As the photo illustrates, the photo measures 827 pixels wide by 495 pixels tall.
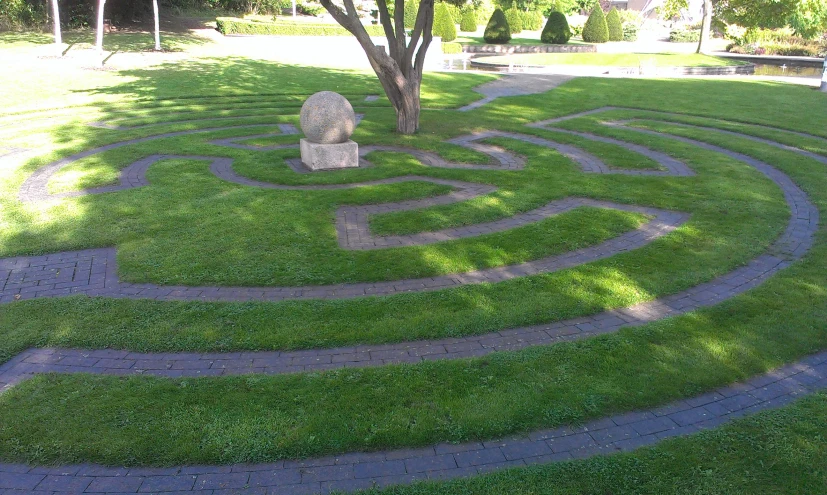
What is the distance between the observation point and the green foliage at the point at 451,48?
43062 millimetres

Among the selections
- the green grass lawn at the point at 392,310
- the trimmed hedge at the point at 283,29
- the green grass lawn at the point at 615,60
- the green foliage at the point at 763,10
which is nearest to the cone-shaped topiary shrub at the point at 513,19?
the trimmed hedge at the point at 283,29

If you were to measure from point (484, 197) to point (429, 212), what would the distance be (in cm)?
138

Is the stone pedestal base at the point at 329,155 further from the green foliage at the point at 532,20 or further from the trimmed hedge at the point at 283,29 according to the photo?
the green foliage at the point at 532,20

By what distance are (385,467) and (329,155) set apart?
9.75 m

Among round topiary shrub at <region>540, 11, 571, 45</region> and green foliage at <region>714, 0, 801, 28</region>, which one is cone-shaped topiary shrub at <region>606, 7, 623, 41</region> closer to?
round topiary shrub at <region>540, 11, 571, 45</region>

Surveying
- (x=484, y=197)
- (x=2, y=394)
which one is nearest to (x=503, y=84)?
(x=484, y=197)

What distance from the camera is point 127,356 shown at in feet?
21.6

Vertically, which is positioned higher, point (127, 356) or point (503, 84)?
point (503, 84)

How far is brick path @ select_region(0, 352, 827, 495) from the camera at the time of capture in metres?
4.77

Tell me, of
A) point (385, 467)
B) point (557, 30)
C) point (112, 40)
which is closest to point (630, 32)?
point (557, 30)

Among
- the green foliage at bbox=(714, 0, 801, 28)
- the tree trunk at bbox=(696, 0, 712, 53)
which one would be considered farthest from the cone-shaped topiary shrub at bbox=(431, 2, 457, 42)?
the green foliage at bbox=(714, 0, 801, 28)

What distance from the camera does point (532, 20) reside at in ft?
224

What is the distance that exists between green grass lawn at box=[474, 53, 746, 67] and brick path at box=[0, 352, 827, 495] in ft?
108

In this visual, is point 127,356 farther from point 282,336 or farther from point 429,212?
point 429,212
